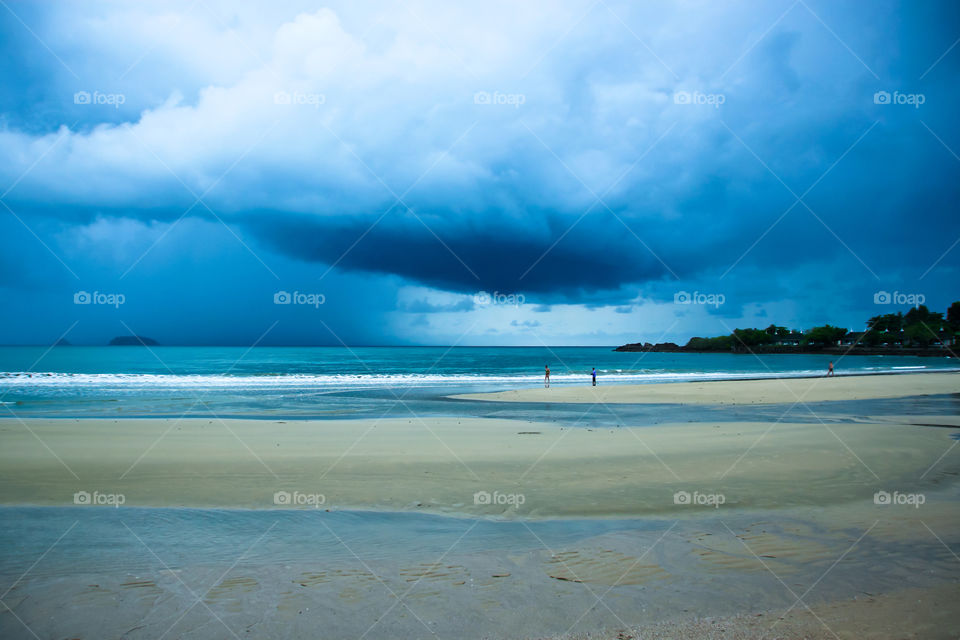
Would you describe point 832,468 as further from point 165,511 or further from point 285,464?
point 165,511

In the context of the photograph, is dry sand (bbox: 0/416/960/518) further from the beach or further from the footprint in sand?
the footprint in sand

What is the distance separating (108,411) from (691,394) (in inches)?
1230

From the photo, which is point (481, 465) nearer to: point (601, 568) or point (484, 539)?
point (484, 539)

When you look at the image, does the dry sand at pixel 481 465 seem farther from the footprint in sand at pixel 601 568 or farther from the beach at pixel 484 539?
the footprint in sand at pixel 601 568

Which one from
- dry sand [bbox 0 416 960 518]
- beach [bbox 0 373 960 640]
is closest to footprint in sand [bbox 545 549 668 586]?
beach [bbox 0 373 960 640]

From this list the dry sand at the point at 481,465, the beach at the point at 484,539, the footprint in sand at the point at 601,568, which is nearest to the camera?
the beach at the point at 484,539

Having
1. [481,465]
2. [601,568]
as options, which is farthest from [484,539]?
[481,465]

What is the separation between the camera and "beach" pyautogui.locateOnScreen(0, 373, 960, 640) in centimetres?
472

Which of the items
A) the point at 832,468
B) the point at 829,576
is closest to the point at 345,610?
the point at 829,576

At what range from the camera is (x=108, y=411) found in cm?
2361

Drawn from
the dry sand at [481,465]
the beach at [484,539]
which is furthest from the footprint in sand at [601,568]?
the dry sand at [481,465]

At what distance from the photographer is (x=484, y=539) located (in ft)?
22.1

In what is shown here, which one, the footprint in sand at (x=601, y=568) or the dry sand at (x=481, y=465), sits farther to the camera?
the dry sand at (x=481, y=465)

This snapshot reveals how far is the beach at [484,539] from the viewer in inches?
186
